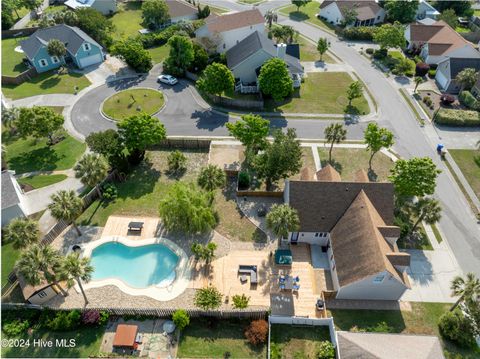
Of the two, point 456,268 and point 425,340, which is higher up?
point 425,340

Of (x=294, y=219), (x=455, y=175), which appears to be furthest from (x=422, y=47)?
(x=294, y=219)

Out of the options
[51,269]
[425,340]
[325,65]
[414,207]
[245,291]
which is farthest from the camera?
[325,65]

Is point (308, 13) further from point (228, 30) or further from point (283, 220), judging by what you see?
point (283, 220)

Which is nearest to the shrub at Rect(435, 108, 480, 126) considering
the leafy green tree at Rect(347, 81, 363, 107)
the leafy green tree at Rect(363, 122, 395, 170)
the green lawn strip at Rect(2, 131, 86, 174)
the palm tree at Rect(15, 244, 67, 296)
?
the leafy green tree at Rect(347, 81, 363, 107)

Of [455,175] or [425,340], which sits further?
[455,175]

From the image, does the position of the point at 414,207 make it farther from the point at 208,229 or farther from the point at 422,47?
the point at 422,47

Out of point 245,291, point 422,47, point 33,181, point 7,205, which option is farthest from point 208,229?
point 422,47

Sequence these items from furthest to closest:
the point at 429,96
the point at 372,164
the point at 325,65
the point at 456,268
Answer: the point at 325,65
the point at 429,96
the point at 372,164
the point at 456,268
